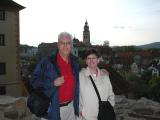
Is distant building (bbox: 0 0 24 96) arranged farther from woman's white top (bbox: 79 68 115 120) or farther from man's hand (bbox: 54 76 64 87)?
man's hand (bbox: 54 76 64 87)

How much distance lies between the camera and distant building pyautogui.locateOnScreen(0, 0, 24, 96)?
100ft

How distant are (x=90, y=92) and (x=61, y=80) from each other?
31 cm

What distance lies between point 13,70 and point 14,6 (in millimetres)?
5814

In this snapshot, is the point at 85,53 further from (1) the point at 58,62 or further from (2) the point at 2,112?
(2) the point at 2,112

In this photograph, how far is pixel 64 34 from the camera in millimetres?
3154

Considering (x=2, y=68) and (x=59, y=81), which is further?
(x=2, y=68)

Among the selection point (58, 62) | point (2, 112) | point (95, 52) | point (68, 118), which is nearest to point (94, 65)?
point (95, 52)

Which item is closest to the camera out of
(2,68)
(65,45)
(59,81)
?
(59,81)

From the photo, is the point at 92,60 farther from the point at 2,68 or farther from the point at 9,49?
the point at 9,49

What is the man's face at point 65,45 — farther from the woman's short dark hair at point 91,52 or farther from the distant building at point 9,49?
the distant building at point 9,49

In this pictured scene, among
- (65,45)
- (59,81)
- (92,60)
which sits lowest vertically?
(59,81)

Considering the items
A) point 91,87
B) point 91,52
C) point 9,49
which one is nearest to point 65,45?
point 91,52

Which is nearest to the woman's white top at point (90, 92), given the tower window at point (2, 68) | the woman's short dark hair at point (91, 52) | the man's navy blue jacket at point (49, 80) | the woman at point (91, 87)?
the woman at point (91, 87)

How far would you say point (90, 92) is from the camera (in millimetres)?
3152
